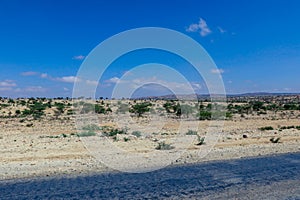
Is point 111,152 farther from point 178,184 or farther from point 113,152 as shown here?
point 178,184

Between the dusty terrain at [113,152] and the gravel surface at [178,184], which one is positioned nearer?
the gravel surface at [178,184]

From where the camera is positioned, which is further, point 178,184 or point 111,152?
point 111,152

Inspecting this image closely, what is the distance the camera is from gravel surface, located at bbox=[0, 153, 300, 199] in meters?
9.27

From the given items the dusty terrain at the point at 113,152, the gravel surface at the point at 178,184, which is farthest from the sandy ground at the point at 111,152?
the gravel surface at the point at 178,184

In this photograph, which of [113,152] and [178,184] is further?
[113,152]

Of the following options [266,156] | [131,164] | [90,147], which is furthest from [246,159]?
[90,147]

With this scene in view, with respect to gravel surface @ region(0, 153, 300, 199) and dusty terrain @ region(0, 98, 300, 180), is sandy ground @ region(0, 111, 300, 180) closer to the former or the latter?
dusty terrain @ region(0, 98, 300, 180)

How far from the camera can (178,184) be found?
33.8 ft

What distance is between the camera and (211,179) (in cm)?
1082

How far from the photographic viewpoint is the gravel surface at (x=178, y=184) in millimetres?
9266

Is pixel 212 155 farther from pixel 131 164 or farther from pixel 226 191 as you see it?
pixel 226 191

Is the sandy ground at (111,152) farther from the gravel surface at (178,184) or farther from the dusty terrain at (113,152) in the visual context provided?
the gravel surface at (178,184)

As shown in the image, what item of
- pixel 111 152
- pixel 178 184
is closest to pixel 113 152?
pixel 111 152

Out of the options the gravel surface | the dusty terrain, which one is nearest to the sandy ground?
the dusty terrain
